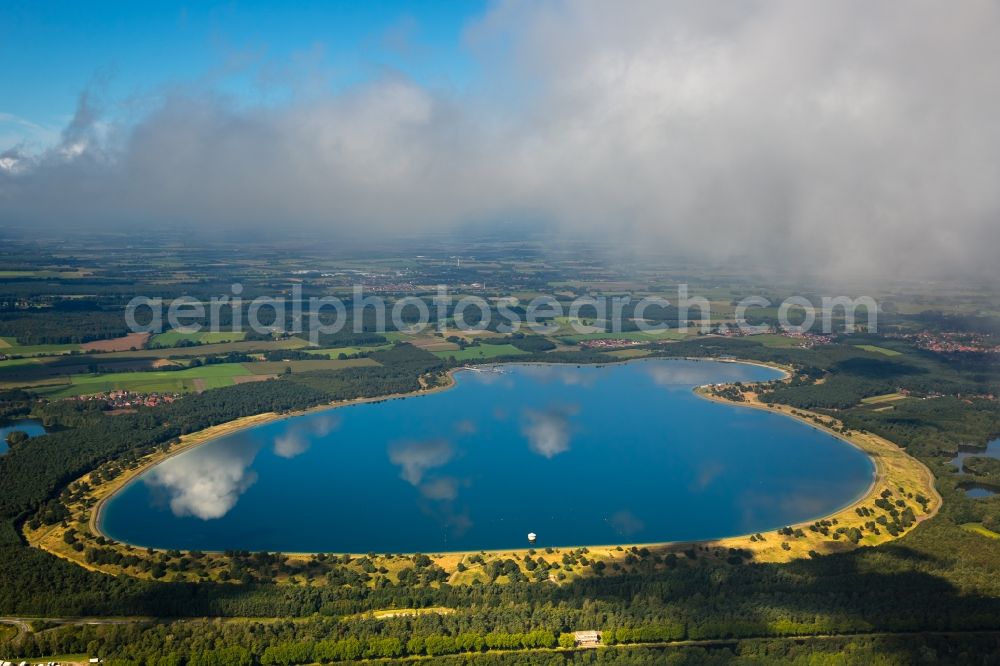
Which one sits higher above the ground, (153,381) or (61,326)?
(61,326)

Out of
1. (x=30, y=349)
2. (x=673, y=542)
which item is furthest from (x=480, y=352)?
(x=30, y=349)

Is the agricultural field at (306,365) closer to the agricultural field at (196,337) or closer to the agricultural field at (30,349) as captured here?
the agricultural field at (196,337)

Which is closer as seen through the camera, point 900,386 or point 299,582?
point 299,582

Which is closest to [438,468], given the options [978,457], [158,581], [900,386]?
[158,581]

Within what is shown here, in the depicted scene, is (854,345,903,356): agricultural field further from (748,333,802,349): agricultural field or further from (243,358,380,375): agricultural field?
(243,358,380,375): agricultural field

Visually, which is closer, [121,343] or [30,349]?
[30,349]

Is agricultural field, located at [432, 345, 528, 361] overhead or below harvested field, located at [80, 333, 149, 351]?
below

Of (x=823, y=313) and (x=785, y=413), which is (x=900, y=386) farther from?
(x=823, y=313)

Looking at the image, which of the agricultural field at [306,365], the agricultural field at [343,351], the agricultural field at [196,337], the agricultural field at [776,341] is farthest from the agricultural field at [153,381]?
the agricultural field at [776,341]

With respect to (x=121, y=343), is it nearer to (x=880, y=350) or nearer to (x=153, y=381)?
(x=153, y=381)

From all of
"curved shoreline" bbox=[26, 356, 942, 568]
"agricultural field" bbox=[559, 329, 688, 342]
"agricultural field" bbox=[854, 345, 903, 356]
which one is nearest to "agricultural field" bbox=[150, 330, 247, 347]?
"curved shoreline" bbox=[26, 356, 942, 568]
